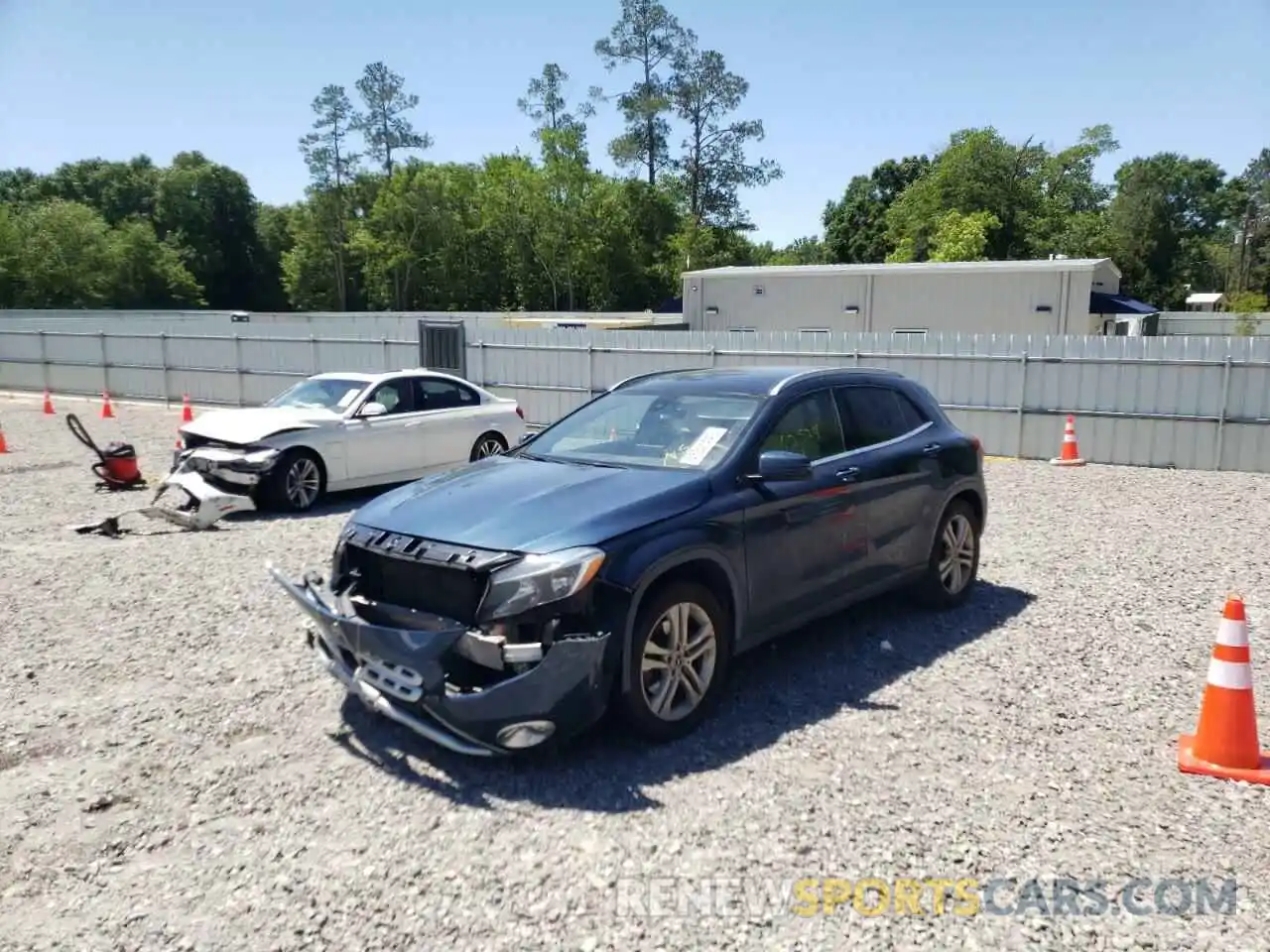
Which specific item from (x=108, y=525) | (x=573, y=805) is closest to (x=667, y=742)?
(x=573, y=805)

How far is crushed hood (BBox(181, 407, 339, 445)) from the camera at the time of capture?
9.69 meters

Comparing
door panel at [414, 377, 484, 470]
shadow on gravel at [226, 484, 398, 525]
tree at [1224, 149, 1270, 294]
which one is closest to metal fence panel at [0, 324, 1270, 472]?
door panel at [414, 377, 484, 470]

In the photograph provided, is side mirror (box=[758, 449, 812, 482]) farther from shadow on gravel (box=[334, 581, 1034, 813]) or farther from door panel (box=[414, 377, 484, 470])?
door panel (box=[414, 377, 484, 470])

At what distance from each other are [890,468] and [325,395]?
7118mm

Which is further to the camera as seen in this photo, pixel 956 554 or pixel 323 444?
pixel 323 444

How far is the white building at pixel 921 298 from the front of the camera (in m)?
24.3

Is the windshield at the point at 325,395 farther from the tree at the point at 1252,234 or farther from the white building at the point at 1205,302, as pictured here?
the tree at the point at 1252,234

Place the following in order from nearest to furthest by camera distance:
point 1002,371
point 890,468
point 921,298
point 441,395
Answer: point 890,468 → point 441,395 → point 1002,371 → point 921,298

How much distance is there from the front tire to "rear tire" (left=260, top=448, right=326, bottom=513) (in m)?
6.47

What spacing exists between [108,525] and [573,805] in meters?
6.58

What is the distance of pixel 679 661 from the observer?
4.35 meters

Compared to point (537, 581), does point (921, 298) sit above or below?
above

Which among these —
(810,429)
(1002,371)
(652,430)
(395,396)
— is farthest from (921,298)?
(652,430)

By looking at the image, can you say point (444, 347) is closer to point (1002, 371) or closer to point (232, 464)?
point (232, 464)
